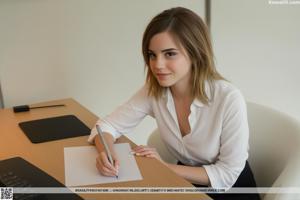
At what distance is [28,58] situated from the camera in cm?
168

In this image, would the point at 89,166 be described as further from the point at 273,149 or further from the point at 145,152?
the point at 273,149

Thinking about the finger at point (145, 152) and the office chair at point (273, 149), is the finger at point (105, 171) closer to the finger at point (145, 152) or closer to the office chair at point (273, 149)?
the finger at point (145, 152)

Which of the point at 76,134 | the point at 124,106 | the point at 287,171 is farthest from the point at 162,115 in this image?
the point at 287,171

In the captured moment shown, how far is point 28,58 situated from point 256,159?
1.12m

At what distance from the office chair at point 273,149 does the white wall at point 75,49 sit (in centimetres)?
71

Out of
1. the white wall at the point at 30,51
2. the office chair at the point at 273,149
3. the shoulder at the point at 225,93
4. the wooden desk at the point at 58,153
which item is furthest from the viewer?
the white wall at the point at 30,51

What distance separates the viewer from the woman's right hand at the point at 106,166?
3.09 ft

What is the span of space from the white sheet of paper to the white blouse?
8cm

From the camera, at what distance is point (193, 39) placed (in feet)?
3.78

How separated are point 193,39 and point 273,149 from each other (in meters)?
0.45

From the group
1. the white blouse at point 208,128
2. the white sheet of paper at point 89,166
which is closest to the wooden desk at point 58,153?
the white sheet of paper at point 89,166

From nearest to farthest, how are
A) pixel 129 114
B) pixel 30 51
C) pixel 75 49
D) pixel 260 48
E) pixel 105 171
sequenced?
pixel 105 171, pixel 129 114, pixel 30 51, pixel 75 49, pixel 260 48

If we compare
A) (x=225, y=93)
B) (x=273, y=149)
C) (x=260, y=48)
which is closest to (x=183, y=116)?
(x=225, y=93)

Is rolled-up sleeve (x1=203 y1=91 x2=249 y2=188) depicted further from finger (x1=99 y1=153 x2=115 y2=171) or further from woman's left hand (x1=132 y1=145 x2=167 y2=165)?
finger (x1=99 y1=153 x2=115 y2=171)
